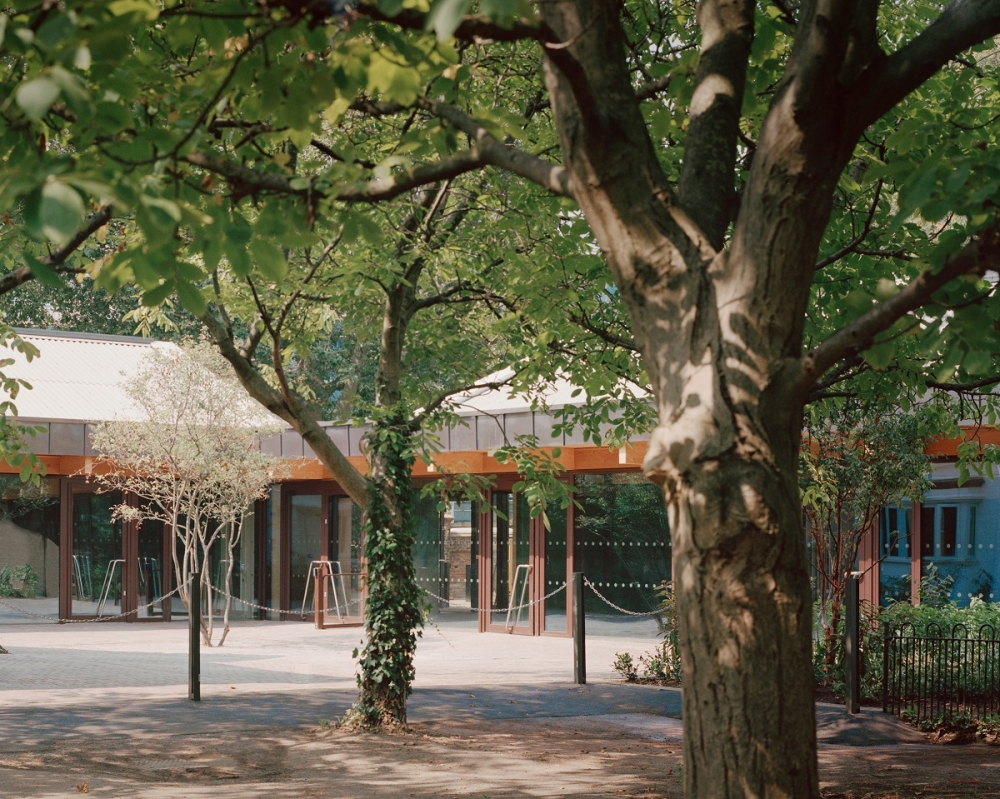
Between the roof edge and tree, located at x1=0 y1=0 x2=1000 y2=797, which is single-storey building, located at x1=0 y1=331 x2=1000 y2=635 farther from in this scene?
tree, located at x1=0 y1=0 x2=1000 y2=797

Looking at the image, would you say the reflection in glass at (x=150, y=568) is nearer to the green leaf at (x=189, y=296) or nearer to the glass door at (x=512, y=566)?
the glass door at (x=512, y=566)

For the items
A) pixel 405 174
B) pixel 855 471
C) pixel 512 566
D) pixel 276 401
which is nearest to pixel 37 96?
pixel 405 174

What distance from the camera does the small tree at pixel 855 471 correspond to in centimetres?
1266

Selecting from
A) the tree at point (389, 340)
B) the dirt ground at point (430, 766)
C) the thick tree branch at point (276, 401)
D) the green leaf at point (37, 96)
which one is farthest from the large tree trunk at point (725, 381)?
the thick tree branch at point (276, 401)

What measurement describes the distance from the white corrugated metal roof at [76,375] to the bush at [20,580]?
10.7 ft

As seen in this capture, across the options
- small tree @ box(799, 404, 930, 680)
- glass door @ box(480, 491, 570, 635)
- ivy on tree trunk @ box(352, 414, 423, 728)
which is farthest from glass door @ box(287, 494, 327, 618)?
ivy on tree trunk @ box(352, 414, 423, 728)

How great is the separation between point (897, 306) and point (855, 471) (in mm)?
9667

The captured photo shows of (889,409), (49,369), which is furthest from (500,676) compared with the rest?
(49,369)

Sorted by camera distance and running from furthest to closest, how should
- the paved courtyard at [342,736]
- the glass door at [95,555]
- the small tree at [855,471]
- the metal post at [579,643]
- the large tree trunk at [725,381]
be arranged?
the glass door at [95,555] → the metal post at [579,643] → the small tree at [855,471] → the paved courtyard at [342,736] → the large tree trunk at [725,381]

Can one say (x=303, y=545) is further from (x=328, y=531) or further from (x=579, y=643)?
(x=579, y=643)

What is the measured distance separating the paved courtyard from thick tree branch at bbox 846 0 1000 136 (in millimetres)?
5002

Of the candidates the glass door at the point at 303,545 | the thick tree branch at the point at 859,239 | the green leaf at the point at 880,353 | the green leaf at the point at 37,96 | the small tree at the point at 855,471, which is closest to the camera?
the green leaf at the point at 37,96

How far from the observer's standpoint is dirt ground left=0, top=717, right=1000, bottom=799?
7.60 m

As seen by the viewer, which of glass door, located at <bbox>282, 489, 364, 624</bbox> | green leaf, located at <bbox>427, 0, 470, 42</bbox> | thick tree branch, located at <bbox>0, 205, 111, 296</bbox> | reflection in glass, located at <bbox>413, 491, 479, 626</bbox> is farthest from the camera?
glass door, located at <bbox>282, 489, 364, 624</bbox>
